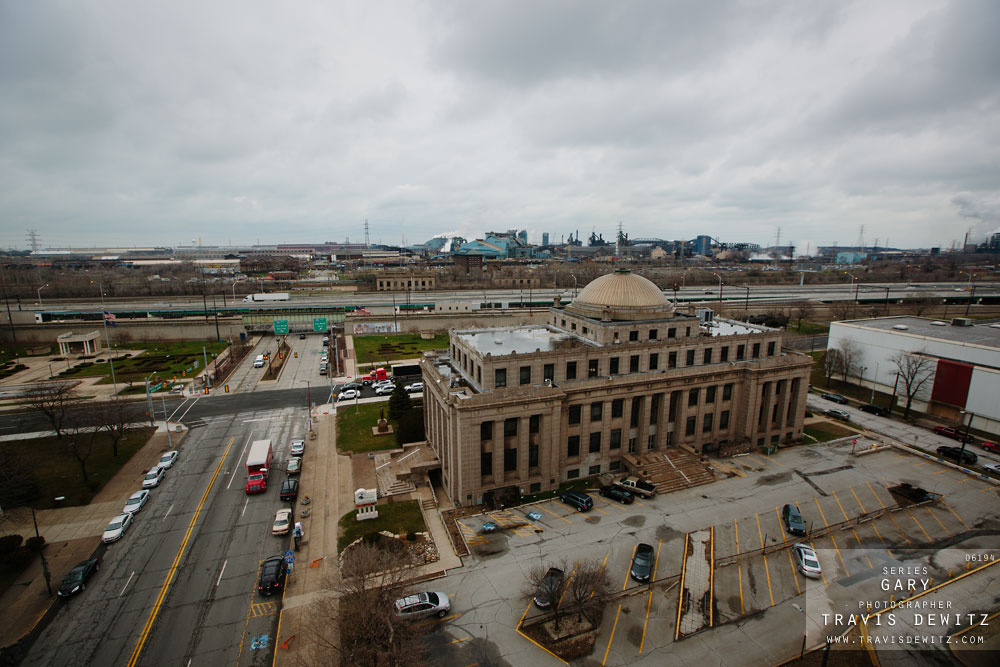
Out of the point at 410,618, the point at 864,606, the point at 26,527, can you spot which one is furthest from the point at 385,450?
the point at 864,606

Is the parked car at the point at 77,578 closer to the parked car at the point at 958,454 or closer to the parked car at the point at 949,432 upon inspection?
the parked car at the point at 958,454

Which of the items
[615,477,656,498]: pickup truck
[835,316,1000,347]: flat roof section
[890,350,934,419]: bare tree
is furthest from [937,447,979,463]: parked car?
[615,477,656,498]: pickup truck

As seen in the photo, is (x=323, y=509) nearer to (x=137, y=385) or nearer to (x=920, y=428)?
(x=137, y=385)

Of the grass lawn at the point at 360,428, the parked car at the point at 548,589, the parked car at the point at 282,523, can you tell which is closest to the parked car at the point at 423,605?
the parked car at the point at 548,589

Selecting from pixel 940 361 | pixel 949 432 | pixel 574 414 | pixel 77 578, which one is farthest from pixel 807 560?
pixel 77 578

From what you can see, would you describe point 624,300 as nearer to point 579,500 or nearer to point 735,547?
point 579,500

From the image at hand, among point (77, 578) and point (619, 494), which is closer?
point (77, 578)

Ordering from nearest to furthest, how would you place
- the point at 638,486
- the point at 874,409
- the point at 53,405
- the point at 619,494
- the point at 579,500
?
the point at 579,500 < the point at 619,494 < the point at 638,486 < the point at 53,405 < the point at 874,409
